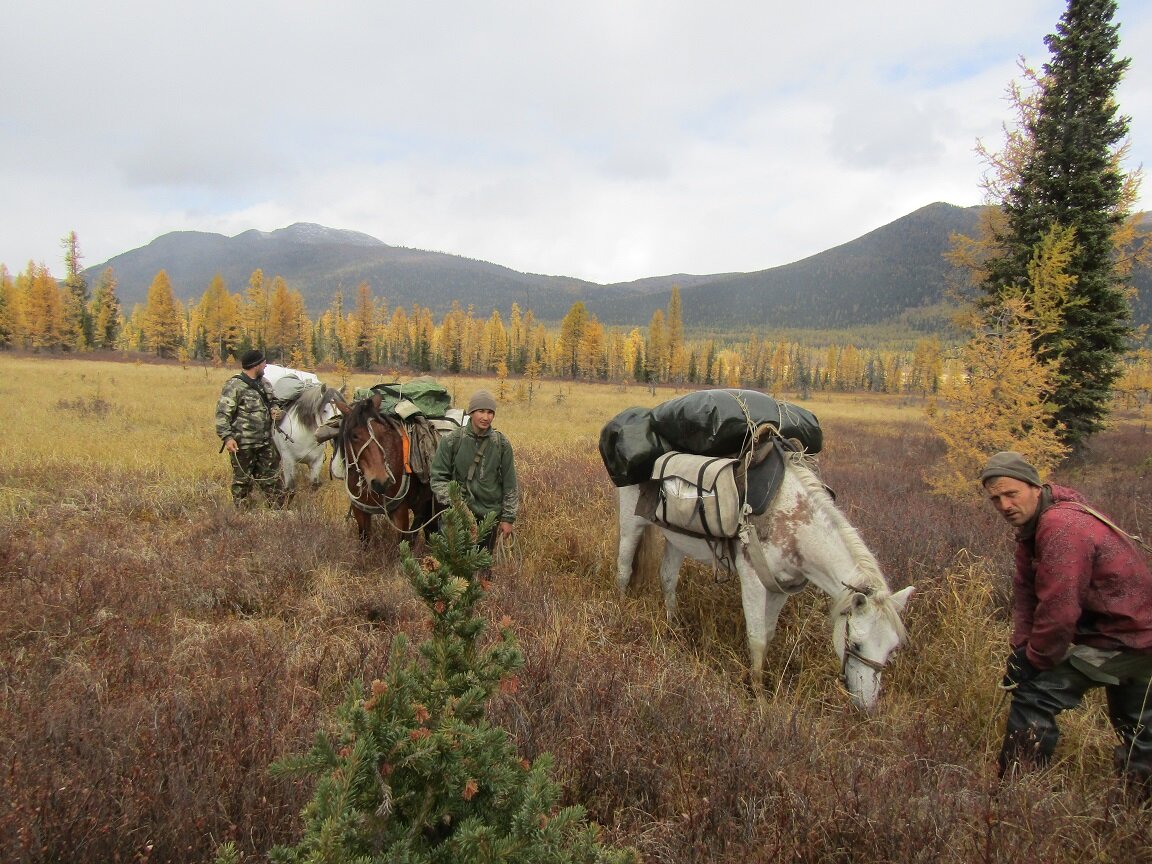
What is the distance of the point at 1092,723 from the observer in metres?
3.42

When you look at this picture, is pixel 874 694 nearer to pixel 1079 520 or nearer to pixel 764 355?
pixel 1079 520

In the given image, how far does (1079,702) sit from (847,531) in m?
1.37

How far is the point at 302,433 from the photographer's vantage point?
8359mm

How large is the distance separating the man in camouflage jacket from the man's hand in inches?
309

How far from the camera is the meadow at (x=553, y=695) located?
205cm

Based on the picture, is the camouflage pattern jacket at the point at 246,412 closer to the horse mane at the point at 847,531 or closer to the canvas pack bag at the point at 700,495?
the canvas pack bag at the point at 700,495

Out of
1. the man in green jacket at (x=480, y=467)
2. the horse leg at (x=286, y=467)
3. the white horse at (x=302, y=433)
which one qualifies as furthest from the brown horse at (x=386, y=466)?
the white horse at (x=302, y=433)

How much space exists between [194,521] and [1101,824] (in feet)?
25.8

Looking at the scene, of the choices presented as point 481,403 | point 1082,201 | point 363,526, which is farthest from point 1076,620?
point 1082,201

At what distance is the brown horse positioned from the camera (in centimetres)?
549

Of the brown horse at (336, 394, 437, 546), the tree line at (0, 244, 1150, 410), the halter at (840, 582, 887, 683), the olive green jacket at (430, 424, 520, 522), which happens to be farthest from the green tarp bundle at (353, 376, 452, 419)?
the tree line at (0, 244, 1150, 410)

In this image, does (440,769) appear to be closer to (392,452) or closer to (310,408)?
(392,452)

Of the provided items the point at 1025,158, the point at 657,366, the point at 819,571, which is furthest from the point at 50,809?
the point at 657,366

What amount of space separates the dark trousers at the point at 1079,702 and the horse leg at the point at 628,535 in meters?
3.17
